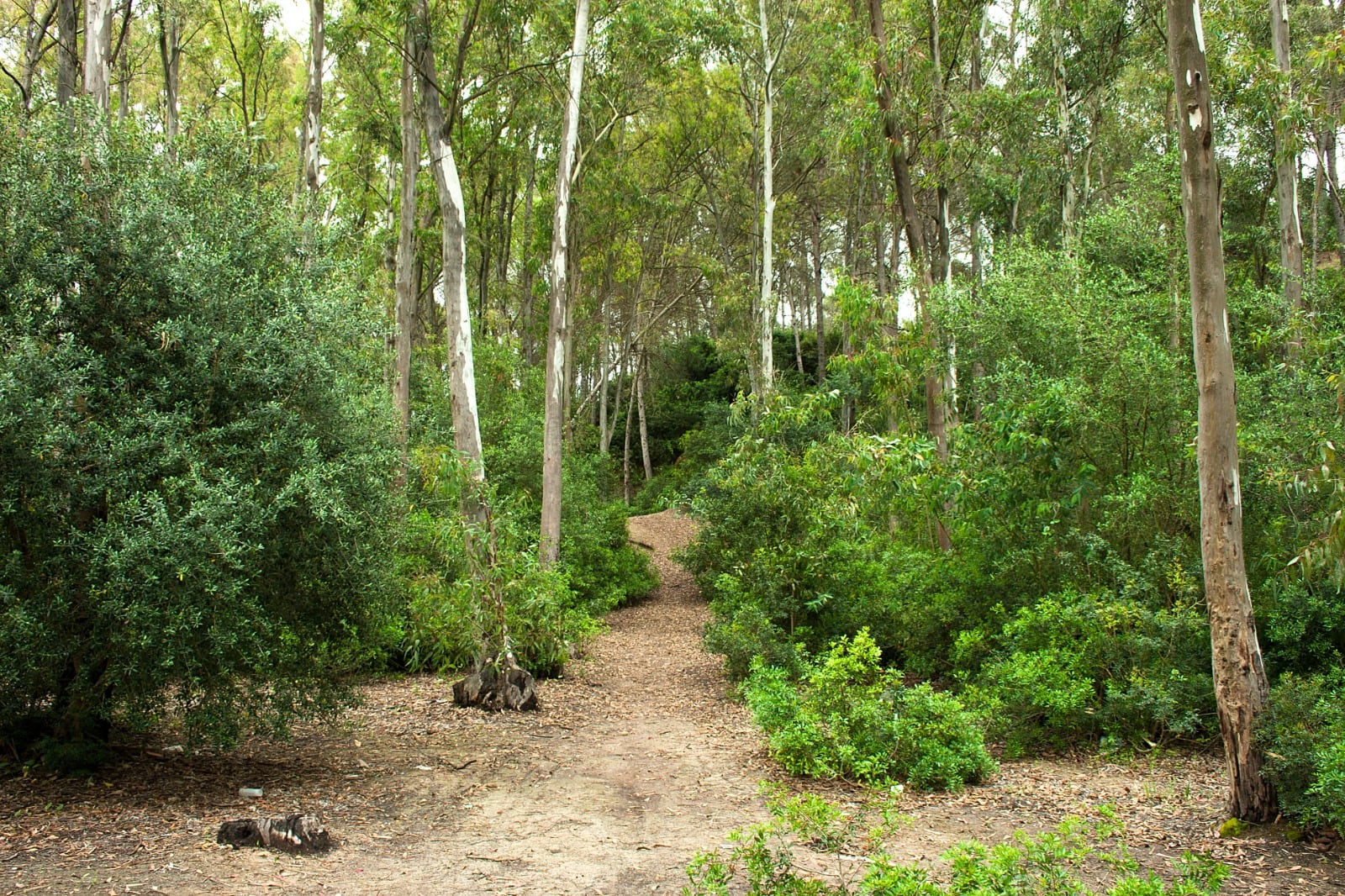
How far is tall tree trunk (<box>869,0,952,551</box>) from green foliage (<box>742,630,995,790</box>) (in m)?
5.32

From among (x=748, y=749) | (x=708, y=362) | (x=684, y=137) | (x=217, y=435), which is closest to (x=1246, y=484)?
(x=748, y=749)

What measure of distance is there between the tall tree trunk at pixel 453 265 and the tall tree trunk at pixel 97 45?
340cm

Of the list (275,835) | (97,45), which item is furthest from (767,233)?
(275,835)

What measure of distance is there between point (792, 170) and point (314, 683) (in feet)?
84.9

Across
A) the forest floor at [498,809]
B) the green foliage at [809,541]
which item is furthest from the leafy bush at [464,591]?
the green foliage at [809,541]

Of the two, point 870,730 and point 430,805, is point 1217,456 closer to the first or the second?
point 870,730

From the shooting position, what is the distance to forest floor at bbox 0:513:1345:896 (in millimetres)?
4531

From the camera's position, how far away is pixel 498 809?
6.11 meters

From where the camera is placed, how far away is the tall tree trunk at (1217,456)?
5352mm

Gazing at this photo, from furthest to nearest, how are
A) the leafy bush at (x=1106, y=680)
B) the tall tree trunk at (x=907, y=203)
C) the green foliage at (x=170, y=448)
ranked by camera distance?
the tall tree trunk at (x=907, y=203)
the leafy bush at (x=1106, y=680)
the green foliage at (x=170, y=448)

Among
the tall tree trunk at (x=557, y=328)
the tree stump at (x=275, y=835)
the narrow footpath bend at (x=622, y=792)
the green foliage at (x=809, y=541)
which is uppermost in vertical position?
the tall tree trunk at (x=557, y=328)

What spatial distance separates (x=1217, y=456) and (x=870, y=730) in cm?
311

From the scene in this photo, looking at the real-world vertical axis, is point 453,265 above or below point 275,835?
above

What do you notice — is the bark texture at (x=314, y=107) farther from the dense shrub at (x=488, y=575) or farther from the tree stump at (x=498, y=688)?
the tree stump at (x=498, y=688)
